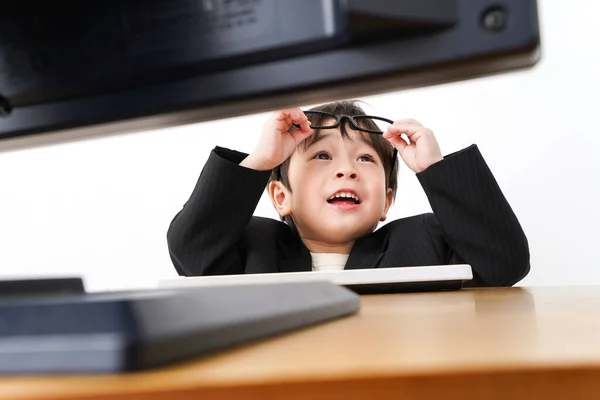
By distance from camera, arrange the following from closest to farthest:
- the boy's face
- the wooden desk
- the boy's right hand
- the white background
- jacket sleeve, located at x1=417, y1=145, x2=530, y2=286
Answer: the wooden desk, jacket sleeve, located at x1=417, y1=145, x2=530, y2=286, the boy's right hand, the boy's face, the white background

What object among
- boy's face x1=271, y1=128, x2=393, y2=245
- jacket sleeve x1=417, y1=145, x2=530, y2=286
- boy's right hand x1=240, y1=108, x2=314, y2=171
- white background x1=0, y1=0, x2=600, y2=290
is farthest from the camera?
white background x1=0, y1=0, x2=600, y2=290

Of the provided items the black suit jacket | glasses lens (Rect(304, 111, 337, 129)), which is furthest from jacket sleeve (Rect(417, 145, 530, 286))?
glasses lens (Rect(304, 111, 337, 129))

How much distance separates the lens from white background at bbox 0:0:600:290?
1.48 m

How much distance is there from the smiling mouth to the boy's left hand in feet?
0.47

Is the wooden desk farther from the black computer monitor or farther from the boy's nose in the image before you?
the boy's nose

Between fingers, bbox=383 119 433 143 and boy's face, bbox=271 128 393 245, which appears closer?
fingers, bbox=383 119 433 143

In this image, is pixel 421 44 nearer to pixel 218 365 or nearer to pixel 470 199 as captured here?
pixel 218 365

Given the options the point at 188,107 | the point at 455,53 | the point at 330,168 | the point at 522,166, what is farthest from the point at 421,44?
the point at 522,166

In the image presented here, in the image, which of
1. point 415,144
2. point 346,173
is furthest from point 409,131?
point 346,173

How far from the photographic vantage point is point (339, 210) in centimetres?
117

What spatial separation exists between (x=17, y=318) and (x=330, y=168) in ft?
3.32

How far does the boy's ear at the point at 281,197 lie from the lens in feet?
4.22

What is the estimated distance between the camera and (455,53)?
282 millimetres

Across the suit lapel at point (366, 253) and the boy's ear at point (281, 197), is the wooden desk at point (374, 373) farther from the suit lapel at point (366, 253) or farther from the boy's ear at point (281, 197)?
the boy's ear at point (281, 197)
